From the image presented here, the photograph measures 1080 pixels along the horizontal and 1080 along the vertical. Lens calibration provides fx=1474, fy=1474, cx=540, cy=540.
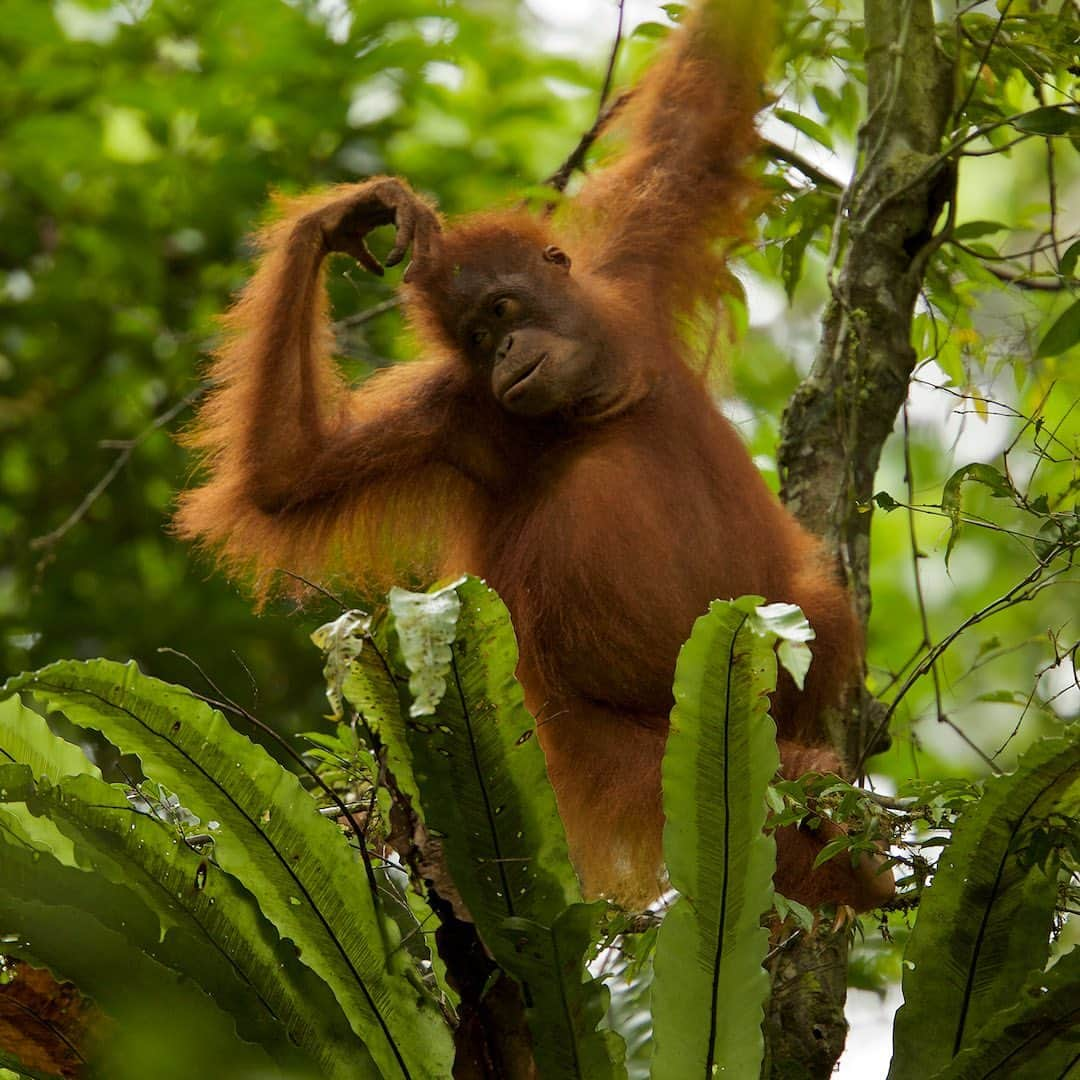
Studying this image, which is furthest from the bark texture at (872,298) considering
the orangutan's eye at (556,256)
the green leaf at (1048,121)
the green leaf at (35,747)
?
the green leaf at (35,747)

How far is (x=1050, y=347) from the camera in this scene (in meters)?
3.21

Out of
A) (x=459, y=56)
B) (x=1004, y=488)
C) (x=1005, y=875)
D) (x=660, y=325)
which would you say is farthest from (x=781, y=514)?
(x=459, y=56)

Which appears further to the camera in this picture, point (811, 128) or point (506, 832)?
point (811, 128)

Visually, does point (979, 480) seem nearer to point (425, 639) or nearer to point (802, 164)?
point (425, 639)

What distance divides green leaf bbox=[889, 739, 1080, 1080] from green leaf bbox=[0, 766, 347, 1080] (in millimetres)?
901

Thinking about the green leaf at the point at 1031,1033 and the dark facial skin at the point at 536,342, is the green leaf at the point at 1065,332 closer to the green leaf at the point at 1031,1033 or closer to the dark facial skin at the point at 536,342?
the dark facial skin at the point at 536,342

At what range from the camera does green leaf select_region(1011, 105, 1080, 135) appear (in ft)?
10.6

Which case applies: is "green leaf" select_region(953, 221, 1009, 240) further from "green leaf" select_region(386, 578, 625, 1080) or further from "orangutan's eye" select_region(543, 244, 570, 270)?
"green leaf" select_region(386, 578, 625, 1080)

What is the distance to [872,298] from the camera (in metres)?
3.76

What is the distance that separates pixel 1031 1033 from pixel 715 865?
0.52 meters

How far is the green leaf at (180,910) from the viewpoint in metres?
2.39

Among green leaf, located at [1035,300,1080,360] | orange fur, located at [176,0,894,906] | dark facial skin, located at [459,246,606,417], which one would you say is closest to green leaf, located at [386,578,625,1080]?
orange fur, located at [176,0,894,906]

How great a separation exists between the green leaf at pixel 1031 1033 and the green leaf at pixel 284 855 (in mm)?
828

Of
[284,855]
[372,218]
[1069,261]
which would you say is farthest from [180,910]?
[1069,261]
